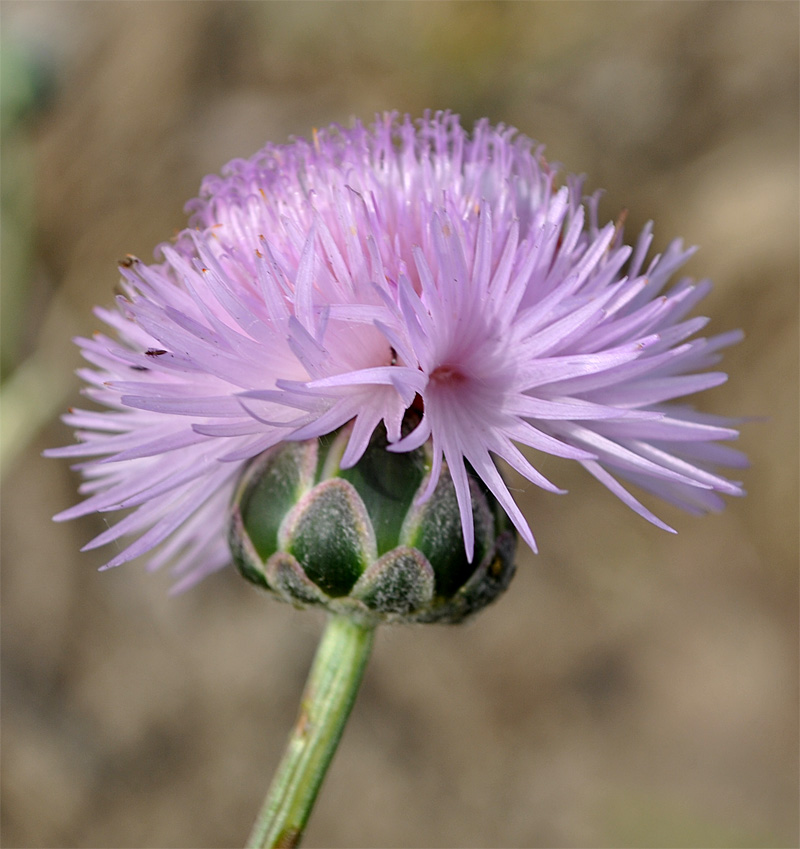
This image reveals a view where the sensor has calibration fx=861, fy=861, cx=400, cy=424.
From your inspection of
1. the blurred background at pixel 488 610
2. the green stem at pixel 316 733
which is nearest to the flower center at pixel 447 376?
the green stem at pixel 316 733

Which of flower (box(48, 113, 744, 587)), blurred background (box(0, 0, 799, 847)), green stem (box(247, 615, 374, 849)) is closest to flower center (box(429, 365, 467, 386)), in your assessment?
flower (box(48, 113, 744, 587))

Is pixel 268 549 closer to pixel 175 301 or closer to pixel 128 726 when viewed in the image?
pixel 175 301

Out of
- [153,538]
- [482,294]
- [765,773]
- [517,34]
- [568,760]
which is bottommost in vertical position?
[568,760]

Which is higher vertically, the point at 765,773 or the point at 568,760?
the point at 765,773

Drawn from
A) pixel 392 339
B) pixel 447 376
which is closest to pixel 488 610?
pixel 447 376

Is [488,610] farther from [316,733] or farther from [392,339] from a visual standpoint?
[392,339]

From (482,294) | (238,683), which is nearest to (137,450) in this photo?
(482,294)
